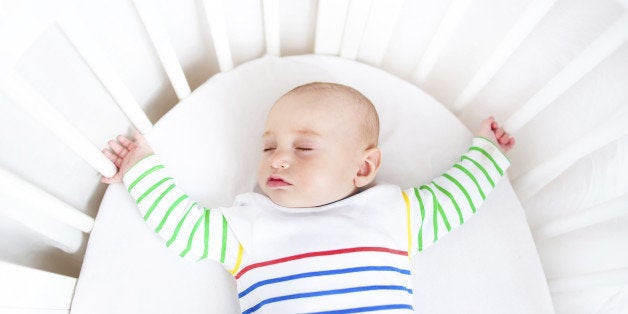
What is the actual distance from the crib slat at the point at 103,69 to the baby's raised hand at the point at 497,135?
559 millimetres

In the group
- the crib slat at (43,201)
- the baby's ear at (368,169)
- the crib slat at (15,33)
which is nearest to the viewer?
the crib slat at (15,33)

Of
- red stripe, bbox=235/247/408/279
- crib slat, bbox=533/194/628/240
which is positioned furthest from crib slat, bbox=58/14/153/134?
crib slat, bbox=533/194/628/240

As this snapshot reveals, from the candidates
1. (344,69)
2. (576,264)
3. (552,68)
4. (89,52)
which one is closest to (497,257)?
(576,264)

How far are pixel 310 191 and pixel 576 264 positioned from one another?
473 mm

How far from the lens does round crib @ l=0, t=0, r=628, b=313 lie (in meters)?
0.69

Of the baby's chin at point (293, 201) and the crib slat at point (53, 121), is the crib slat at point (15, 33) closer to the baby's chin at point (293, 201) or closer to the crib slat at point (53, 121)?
the crib slat at point (53, 121)

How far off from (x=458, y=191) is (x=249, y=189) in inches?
13.5

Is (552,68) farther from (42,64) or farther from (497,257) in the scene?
(42,64)

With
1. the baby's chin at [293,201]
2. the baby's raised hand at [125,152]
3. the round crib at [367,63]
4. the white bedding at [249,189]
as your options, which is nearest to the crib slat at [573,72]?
the round crib at [367,63]

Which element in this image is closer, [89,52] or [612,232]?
[89,52]

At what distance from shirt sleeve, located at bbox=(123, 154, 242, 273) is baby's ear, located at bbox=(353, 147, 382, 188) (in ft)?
0.68

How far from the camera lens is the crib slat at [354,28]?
895 millimetres

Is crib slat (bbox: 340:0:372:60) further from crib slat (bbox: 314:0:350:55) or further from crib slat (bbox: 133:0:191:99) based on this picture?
crib slat (bbox: 133:0:191:99)

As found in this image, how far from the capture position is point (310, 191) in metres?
0.78
